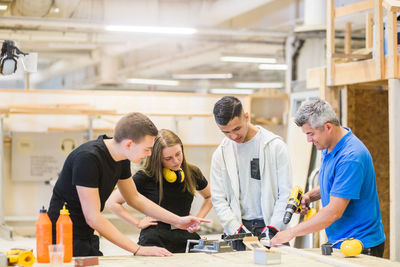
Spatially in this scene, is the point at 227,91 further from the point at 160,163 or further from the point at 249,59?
the point at 160,163

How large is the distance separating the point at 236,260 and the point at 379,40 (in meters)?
2.51

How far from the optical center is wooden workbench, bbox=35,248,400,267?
261 centimetres

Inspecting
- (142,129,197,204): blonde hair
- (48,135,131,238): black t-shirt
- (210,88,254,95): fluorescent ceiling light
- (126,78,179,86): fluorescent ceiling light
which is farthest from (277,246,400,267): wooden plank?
(210,88,254,95): fluorescent ceiling light

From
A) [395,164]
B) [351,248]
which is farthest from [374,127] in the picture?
[351,248]

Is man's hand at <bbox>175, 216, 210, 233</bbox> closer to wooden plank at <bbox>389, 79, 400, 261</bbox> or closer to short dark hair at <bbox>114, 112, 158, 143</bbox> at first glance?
short dark hair at <bbox>114, 112, 158, 143</bbox>

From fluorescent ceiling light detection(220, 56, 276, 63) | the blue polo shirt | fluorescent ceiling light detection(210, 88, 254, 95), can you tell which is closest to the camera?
the blue polo shirt

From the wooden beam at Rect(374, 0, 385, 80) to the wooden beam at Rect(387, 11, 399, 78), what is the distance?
0.21 ft

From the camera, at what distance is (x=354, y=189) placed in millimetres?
2799

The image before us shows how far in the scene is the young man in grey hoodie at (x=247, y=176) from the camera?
3.20 metres

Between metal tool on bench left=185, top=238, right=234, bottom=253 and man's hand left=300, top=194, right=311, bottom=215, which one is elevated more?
man's hand left=300, top=194, right=311, bottom=215

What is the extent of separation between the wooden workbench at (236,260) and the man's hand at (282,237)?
7 cm

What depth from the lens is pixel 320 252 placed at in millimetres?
2900

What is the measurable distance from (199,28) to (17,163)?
11.0 ft

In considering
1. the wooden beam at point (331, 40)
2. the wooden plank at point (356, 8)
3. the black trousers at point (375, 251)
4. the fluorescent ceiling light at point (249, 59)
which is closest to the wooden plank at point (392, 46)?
the wooden plank at point (356, 8)
